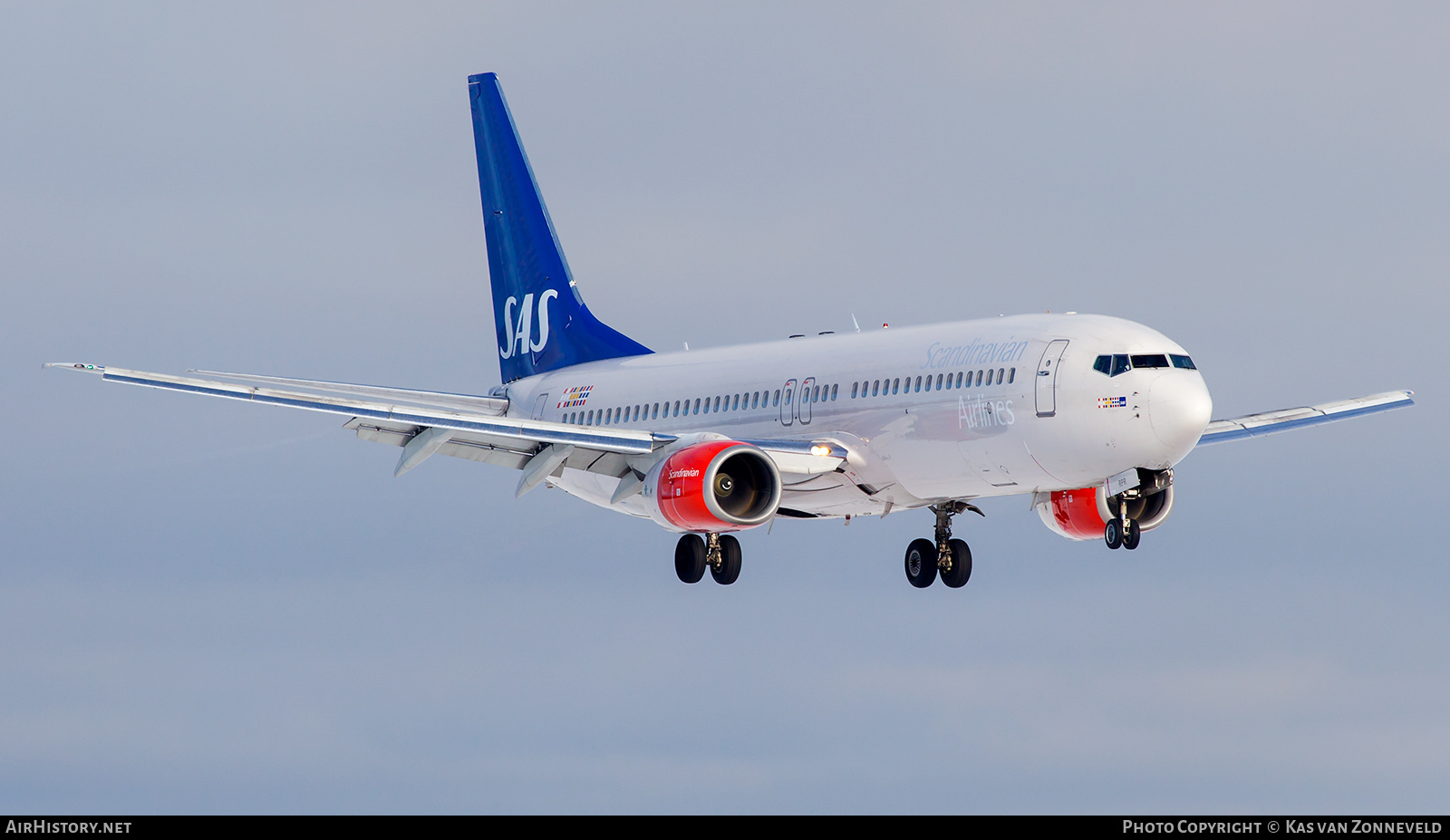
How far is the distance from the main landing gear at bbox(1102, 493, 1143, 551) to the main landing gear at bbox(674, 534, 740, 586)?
9.49 meters

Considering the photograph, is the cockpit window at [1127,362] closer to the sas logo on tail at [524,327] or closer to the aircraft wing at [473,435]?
the aircraft wing at [473,435]

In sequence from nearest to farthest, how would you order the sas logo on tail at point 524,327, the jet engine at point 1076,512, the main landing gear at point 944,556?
the jet engine at point 1076,512 → the main landing gear at point 944,556 → the sas logo on tail at point 524,327

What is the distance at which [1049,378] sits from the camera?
38.3m

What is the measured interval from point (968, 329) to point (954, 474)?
3.23 meters

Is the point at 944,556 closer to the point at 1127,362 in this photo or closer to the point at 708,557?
the point at 708,557

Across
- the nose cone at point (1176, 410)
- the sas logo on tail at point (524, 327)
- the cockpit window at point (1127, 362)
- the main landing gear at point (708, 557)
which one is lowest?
the main landing gear at point (708, 557)

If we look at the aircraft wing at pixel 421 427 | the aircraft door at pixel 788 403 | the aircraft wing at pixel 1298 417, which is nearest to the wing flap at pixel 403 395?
the aircraft wing at pixel 421 427

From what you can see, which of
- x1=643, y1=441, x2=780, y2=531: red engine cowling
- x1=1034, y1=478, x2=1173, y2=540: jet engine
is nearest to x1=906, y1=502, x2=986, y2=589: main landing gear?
x1=1034, y1=478, x2=1173, y2=540: jet engine

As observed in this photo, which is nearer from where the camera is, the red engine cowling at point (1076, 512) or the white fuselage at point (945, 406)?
the white fuselage at point (945, 406)

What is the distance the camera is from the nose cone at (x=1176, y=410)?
3703 cm

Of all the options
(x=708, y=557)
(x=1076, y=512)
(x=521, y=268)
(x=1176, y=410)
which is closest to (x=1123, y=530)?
(x=1176, y=410)

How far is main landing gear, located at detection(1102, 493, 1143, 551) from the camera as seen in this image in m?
39.6

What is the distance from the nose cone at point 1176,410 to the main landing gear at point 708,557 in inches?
464

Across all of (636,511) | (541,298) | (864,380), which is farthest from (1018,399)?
(541,298)
